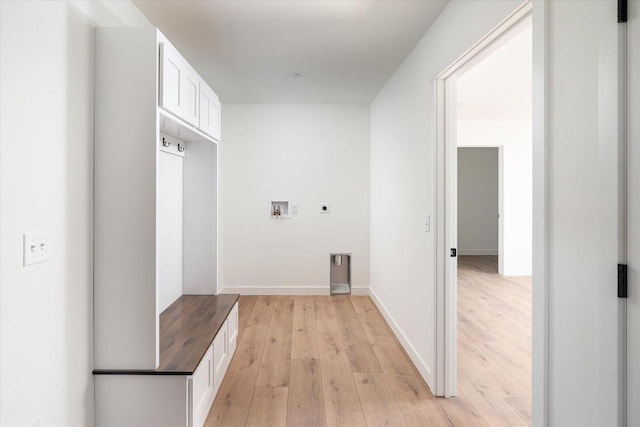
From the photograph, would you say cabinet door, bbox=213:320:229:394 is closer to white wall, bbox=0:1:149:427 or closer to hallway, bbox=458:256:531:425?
white wall, bbox=0:1:149:427

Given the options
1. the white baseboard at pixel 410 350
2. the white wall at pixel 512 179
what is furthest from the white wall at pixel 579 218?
the white wall at pixel 512 179

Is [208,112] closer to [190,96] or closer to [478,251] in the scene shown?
[190,96]

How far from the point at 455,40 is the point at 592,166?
4.32ft

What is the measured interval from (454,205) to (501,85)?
251 cm

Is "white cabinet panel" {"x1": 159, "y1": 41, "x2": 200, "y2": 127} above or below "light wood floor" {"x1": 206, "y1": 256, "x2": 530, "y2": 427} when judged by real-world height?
above

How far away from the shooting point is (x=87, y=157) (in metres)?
1.74

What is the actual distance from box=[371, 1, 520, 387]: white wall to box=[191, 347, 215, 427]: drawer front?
4.79 ft

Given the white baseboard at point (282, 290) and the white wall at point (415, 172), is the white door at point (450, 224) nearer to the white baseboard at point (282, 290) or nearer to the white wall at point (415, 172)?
the white wall at point (415, 172)

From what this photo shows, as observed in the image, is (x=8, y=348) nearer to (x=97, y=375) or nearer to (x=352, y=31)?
(x=97, y=375)

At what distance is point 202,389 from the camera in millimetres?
2010

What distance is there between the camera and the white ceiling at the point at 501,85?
3.08 meters

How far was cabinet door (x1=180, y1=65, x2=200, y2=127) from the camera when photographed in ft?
7.09

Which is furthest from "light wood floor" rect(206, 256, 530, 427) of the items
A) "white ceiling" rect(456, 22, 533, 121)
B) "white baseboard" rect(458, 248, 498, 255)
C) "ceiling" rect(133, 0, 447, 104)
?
"white baseboard" rect(458, 248, 498, 255)

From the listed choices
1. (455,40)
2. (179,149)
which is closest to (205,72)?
(179,149)
